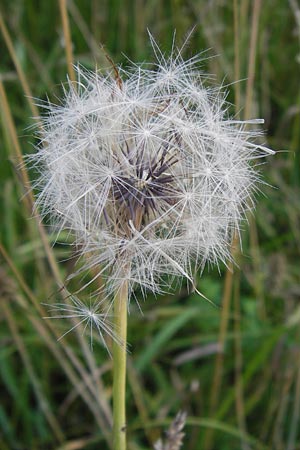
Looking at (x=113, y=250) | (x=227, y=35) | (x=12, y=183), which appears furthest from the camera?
(x=227, y=35)

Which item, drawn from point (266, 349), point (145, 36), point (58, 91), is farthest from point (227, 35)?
point (266, 349)

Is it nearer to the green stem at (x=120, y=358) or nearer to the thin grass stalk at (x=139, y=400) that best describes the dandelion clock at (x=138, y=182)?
the green stem at (x=120, y=358)

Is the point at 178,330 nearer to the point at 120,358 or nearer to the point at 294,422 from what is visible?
the point at 294,422

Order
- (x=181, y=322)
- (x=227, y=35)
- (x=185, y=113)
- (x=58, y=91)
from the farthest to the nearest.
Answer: (x=227, y=35) < (x=58, y=91) < (x=181, y=322) < (x=185, y=113)

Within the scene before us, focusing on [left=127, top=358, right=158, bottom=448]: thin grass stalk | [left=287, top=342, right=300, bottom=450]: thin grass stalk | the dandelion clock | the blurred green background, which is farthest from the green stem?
[left=287, top=342, right=300, bottom=450]: thin grass stalk

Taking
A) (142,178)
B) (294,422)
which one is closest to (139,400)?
(294,422)

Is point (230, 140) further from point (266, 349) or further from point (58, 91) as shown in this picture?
point (58, 91)

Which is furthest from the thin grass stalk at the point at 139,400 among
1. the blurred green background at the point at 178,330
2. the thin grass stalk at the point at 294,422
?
the thin grass stalk at the point at 294,422
